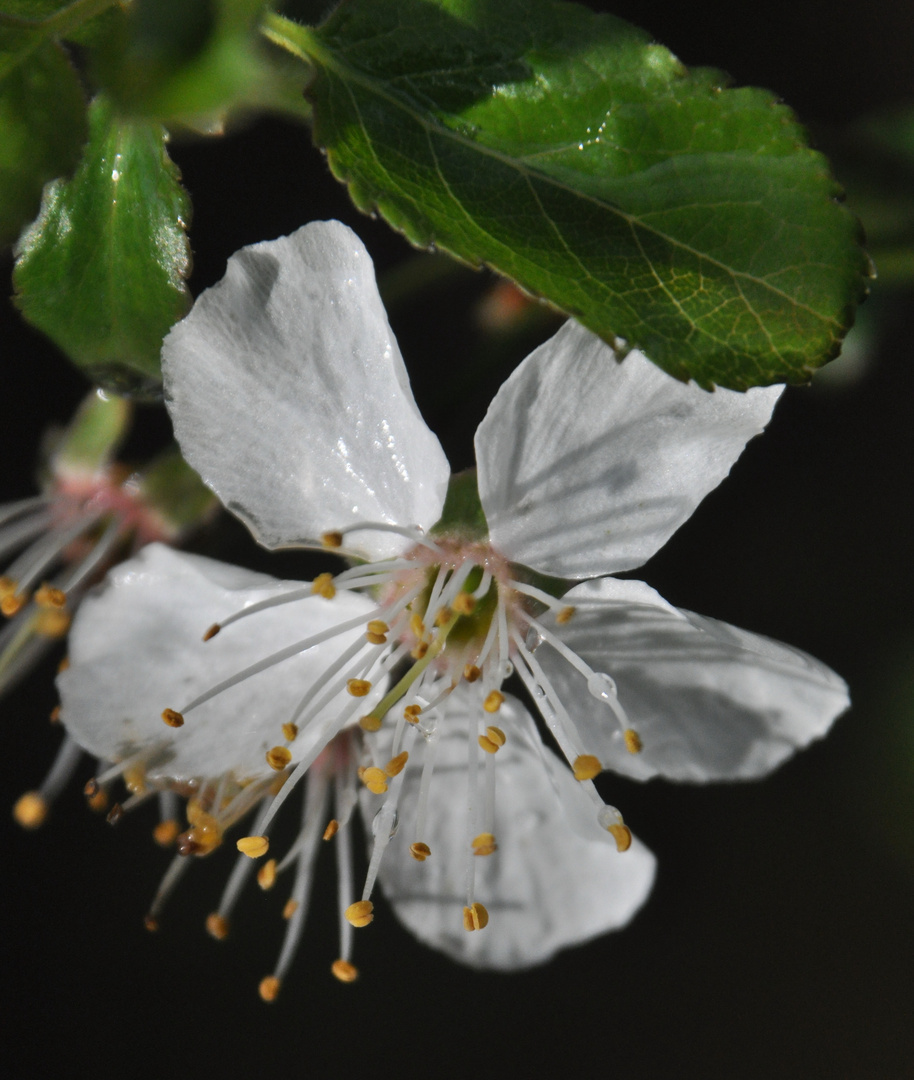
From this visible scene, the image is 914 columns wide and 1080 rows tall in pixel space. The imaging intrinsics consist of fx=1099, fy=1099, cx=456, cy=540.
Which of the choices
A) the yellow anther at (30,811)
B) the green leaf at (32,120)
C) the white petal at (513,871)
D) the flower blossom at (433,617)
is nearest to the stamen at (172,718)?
the flower blossom at (433,617)

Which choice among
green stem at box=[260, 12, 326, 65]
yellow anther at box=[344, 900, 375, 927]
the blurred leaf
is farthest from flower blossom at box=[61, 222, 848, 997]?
the blurred leaf

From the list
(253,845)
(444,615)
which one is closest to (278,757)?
(253,845)

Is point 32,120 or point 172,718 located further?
point 172,718

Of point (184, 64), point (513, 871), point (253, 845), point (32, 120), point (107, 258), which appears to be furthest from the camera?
point (513, 871)

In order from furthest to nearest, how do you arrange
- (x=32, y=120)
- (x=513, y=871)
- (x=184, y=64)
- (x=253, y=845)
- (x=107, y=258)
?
(x=513, y=871) < (x=253, y=845) < (x=107, y=258) < (x=32, y=120) < (x=184, y=64)

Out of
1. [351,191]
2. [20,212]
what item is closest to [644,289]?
[351,191]

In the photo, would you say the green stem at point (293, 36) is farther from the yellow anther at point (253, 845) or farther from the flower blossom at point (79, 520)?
the yellow anther at point (253, 845)

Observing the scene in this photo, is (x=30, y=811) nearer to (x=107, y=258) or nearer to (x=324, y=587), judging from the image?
(x=324, y=587)

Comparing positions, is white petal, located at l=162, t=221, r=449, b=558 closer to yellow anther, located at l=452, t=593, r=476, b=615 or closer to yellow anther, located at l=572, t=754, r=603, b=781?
yellow anther, located at l=452, t=593, r=476, b=615
